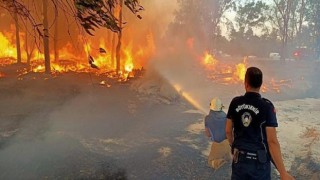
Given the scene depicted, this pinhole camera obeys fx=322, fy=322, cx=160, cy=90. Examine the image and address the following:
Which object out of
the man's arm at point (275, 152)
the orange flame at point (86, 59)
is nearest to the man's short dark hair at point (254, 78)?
the man's arm at point (275, 152)

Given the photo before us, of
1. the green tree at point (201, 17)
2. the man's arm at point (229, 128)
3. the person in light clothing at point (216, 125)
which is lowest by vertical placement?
the person in light clothing at point (216, 125)

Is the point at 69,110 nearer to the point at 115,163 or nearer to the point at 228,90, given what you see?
the point at 115,163

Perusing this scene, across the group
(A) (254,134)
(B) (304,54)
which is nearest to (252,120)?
(A) (254,134)

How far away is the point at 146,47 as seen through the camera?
28.3 meters

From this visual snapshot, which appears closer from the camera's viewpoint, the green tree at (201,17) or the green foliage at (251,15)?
the green tree at (201,17)

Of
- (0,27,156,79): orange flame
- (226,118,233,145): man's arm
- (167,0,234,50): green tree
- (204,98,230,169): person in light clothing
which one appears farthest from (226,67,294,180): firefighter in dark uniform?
(167,0,234,50): green tree

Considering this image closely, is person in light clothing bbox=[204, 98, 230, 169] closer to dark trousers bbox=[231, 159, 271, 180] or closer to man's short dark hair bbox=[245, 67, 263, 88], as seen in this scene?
dark trousers bbox=[231, 159, 271, 180]

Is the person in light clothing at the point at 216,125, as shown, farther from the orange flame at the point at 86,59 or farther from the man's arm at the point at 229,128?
the orange flame at the point at 86,59

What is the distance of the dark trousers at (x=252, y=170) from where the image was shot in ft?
12.3

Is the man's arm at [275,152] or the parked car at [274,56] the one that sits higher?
the parked car at [274,56]

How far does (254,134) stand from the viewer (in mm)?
3752

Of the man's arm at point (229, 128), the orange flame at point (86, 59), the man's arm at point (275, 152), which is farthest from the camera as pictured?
the orange flame at point (86, 59)

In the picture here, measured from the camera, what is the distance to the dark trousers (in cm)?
376

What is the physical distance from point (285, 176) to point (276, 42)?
5309cm
